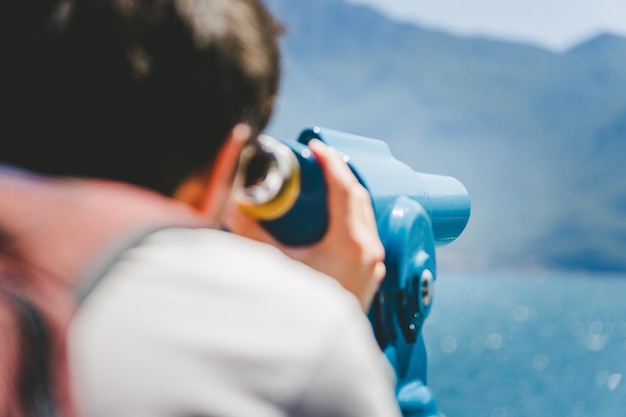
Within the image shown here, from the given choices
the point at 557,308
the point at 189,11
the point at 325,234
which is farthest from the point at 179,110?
the point at 557,308

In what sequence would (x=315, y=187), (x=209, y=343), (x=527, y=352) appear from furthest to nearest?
(x=527, y=352) → (x=315, y=187) → (x=209, y=343)

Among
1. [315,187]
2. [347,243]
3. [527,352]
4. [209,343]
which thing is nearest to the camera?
[209,343]

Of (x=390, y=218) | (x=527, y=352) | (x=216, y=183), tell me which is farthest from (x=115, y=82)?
(x=527, y=352)

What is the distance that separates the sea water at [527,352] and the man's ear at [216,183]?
162cm

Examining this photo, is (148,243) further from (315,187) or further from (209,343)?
(315,187)

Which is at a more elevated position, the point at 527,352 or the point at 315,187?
the point at 315,187

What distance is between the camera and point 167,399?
0.58 meters

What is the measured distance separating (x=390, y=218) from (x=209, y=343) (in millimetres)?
621

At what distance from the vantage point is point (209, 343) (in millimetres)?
582

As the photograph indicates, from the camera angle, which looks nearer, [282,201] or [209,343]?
[209,343]

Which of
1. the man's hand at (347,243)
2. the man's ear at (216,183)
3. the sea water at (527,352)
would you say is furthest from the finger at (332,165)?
the sea water at (527,352)

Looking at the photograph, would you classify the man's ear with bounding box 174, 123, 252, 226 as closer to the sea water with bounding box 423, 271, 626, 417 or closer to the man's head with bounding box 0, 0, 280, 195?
the man's head with bounding box 0, 0, 280, 195

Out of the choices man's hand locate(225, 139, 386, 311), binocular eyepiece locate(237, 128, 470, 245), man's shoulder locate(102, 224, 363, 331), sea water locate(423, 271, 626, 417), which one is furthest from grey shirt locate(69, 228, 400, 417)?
sea water locate(423, 271, 626, 417)

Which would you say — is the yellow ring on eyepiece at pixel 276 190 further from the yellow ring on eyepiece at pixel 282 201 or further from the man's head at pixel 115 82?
the man's head at pixel 115 82
